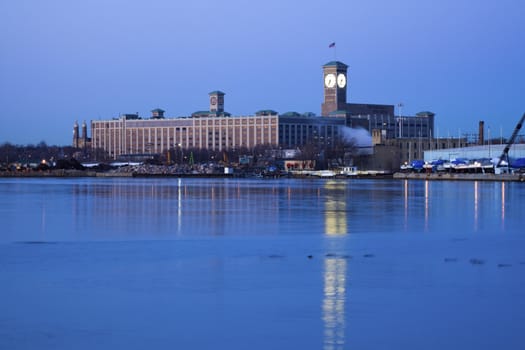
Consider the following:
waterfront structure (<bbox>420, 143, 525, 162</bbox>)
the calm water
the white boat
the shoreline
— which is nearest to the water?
the calm water

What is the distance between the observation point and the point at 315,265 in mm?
20719

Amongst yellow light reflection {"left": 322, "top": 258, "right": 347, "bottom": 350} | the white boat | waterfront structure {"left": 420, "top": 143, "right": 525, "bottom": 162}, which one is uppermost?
waterfront structure {"left": 420, "top": 143, "right": 525, "bottom": 162}

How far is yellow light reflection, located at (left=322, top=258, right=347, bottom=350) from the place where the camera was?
43.8 feet

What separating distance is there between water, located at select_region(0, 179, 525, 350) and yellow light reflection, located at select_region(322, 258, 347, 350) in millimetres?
30

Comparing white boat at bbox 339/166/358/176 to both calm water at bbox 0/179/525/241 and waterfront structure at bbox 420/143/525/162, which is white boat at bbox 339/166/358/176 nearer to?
waterfront structure at bbox 420/143/525/162

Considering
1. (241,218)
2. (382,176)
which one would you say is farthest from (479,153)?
(241,218)

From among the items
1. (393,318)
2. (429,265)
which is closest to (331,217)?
(429,265)

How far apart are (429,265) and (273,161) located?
16614 cm

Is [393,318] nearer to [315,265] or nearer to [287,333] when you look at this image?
[287,333]

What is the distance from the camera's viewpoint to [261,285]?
58.6 ft

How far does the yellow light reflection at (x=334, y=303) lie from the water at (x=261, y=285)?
30 mm

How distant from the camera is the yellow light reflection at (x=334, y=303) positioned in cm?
1336

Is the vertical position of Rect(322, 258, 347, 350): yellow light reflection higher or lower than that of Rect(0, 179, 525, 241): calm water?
lower

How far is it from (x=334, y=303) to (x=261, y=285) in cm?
233
